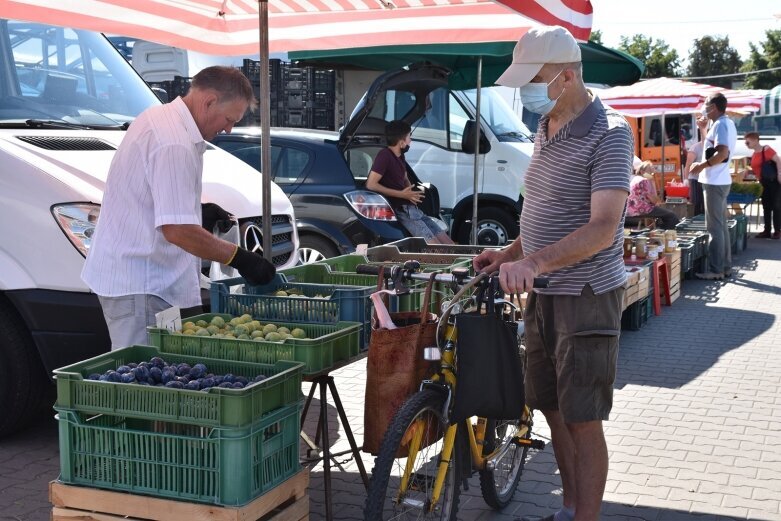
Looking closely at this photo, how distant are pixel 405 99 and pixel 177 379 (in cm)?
775

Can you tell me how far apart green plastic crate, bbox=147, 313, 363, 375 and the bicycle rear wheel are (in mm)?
909

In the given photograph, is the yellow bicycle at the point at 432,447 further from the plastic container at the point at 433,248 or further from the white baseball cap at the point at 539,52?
the plastic container at the point at 433,248

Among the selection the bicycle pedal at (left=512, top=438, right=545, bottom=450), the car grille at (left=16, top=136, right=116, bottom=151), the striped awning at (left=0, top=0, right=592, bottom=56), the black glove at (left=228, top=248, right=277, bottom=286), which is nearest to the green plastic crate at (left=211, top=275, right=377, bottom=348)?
the black glove at (left=228, top=248, right=277, bottom=286)

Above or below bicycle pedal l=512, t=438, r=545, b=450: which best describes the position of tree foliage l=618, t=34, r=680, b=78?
above

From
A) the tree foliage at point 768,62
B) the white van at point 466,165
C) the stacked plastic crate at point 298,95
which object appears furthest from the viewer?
the tree foliage at point 768,62

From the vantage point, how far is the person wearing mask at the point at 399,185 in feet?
31.5

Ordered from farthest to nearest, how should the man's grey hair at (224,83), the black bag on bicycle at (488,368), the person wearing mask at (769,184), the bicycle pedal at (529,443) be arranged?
1. the person wearing mask at (769,184)
2. the bicycle pedal at (529,443)
3. the man's grey hair at (224,83)
4. the black bag on bicycle at (488,368)

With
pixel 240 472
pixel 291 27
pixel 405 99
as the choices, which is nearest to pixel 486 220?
pixel 405 99

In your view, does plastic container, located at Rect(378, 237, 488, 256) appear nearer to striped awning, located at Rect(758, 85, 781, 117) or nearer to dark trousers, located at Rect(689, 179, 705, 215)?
dark trousers, located at Rect(689, 179, 705, 215)

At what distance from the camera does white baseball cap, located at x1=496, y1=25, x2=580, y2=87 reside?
3812mm

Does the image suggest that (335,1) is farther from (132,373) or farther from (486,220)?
(486,220)

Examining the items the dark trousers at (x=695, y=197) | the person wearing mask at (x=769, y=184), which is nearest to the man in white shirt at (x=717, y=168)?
the dark trousers at (x=695, y=197)

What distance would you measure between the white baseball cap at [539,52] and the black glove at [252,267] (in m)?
1.45

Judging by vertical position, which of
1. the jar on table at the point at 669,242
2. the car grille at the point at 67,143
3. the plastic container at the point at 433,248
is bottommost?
the jar on table at the point at 669,242
